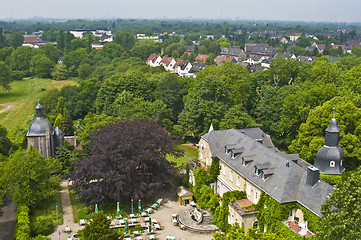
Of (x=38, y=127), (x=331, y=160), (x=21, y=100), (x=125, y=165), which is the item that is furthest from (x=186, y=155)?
(x=21, y=100)

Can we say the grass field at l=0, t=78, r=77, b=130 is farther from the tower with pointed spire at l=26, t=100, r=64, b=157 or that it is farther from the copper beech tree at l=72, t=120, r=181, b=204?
the copper beech tree at l=72, t=120, r=181, b=204

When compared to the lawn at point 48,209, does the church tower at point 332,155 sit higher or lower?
higher

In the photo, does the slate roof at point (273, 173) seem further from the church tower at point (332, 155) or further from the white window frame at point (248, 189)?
the church tower at point (332, 155)

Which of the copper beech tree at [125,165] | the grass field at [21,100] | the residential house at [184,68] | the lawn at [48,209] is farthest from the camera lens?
the residential house at [184,68]

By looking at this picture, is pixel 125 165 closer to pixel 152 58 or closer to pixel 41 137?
pixel 41 137

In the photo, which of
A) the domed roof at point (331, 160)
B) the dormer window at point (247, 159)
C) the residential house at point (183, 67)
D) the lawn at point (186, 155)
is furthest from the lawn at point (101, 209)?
the residential house at point (183, 67)

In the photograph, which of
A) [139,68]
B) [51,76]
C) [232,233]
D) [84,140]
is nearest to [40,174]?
[84,140]

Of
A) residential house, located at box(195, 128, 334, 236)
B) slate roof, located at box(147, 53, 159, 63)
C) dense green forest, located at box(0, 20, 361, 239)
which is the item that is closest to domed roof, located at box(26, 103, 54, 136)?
dense green forest, located at box(0, 20, 361, 239)
